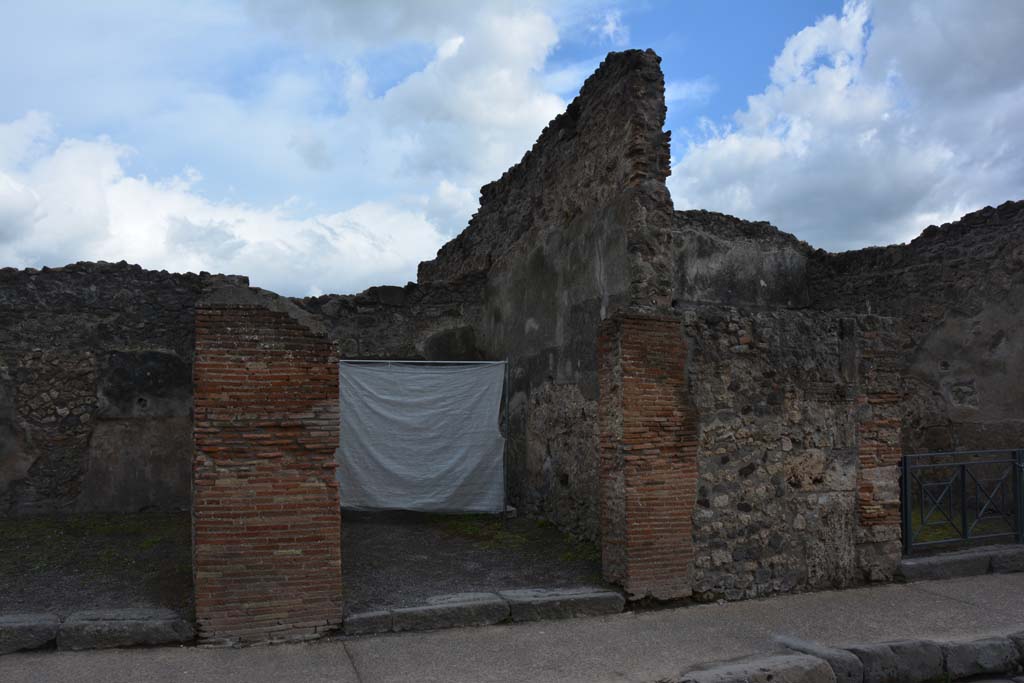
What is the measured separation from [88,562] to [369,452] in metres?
2.84

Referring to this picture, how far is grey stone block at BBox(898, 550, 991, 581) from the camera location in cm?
613

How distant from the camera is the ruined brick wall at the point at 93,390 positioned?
7.96 m

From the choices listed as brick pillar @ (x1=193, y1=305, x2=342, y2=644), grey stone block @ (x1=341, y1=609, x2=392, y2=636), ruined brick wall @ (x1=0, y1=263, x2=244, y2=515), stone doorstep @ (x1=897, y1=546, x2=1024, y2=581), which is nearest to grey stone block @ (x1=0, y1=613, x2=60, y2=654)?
brick pillar @ (x1=193, y1=305, x2=342, y2=644)

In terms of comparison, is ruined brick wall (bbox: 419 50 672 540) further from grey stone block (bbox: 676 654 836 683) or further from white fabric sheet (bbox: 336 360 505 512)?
grey stone block (bbox: 676 654 836 683)

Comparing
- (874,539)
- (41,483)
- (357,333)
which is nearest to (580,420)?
(874,539)

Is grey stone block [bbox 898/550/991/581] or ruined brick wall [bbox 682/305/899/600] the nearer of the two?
ruined brick wall [bbox 682/305/899/600]

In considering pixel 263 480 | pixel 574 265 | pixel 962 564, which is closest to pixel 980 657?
pixel 962 564

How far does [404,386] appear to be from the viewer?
8188 millimetres

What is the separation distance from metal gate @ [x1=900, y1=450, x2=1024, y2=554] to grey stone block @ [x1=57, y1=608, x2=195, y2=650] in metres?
5.75

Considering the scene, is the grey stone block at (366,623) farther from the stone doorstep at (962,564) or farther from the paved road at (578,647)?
the stone doorstep at (962,564)

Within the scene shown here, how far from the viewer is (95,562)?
6.00 meters

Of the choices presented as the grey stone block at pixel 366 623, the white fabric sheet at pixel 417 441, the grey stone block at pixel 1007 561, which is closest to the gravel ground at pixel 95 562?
the grey stone block at pixel 366 623

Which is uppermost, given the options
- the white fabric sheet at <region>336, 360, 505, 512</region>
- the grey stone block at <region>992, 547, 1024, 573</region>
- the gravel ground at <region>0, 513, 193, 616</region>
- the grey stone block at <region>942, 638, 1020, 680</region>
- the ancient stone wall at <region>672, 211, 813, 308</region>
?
the ancient stone wall at <region>672, 211, 813, 308</region>

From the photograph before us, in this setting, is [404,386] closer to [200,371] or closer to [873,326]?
[200,371]
